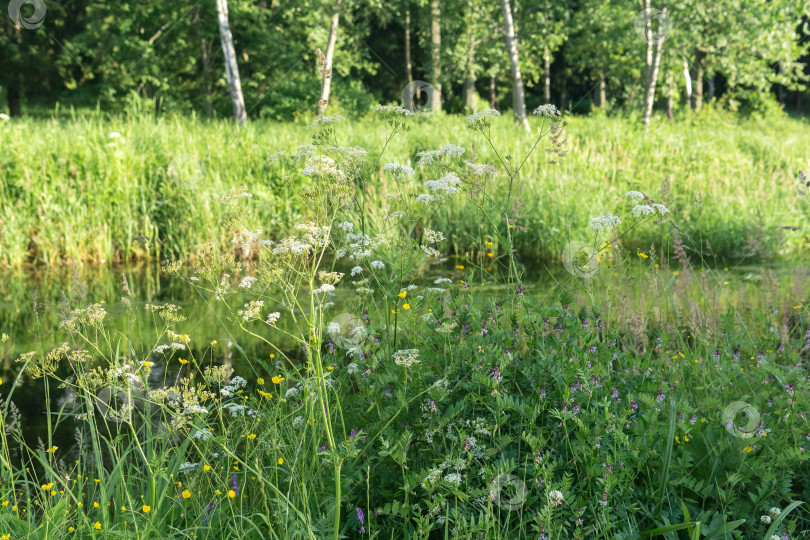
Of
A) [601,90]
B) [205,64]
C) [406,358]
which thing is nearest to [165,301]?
[406,358]

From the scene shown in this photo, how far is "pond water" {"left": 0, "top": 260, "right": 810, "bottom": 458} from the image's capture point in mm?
4027

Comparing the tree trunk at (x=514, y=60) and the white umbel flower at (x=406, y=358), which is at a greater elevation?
the tree trunk at (x=514, y=60)

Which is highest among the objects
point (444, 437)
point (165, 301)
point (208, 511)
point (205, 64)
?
point (205, 64)

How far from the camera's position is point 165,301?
6418 mm

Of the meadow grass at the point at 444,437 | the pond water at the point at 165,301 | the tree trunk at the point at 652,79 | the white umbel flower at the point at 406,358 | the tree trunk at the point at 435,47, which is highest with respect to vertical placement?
the tree trunk at the point at 435,47

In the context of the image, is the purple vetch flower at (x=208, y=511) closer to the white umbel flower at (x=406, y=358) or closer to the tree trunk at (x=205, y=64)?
the white umbel flower at (x=406, y=358)

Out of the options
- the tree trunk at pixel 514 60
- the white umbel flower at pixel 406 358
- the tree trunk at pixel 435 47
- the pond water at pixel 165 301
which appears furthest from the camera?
the tree trunk at pixel 435 47

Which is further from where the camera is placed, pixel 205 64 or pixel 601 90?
pixel 601 90

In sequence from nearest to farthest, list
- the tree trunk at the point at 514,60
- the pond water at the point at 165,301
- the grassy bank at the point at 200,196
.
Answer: the pond water at the point at 165,301, the grassy bank at the point at 200,196, the tree trunk at the point at 514,60

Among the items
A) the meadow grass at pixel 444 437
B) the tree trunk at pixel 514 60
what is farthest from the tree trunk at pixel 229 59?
the meadow grass at pixel 444 437

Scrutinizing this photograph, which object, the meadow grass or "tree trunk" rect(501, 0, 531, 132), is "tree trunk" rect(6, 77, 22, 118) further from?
the meadow grass

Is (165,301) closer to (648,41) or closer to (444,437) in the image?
(444,437)

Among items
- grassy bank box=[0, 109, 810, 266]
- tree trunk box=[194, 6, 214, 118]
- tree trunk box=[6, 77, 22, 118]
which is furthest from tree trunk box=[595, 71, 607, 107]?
tree trunk box=[6, 77, 22, 118]

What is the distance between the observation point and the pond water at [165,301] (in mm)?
4027
